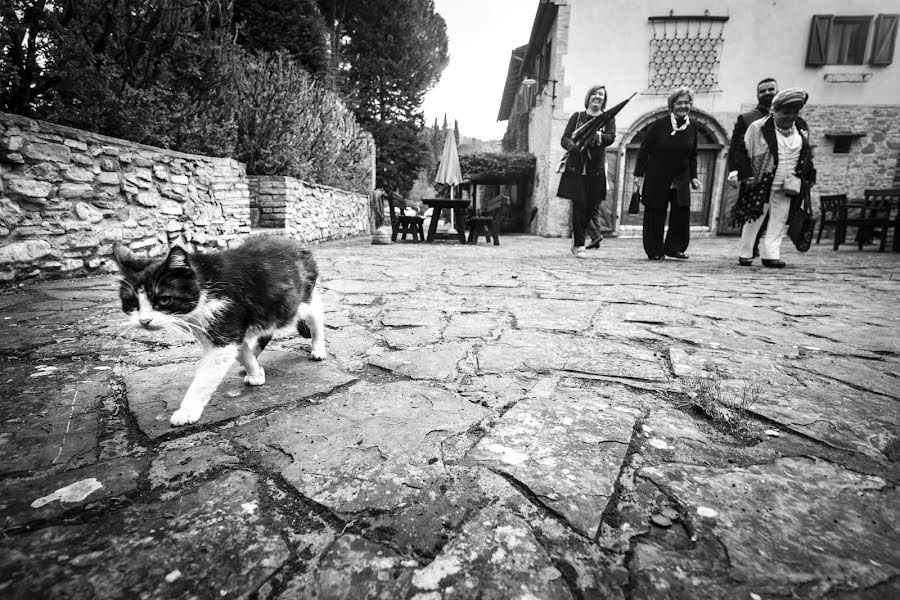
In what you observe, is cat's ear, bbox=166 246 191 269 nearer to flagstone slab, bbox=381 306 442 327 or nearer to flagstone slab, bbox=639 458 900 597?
flagstone slab, bbox=381 306 442 327

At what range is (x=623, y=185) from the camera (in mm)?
12594

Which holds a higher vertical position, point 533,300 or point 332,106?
point 332,106

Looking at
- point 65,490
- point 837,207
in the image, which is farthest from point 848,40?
point 65,490

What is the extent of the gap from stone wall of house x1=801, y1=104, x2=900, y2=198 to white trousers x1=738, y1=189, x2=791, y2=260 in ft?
30.7

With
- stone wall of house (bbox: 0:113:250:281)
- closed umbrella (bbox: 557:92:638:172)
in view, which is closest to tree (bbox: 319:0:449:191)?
closed umbrella (bbox: 557:92:638:172)

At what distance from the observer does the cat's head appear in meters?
1.44

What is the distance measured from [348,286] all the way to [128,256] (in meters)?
2.49

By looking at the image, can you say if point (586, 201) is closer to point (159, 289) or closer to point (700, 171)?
point (159, 289)

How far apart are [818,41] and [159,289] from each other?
16.2 m

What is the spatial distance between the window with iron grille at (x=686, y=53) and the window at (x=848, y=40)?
2482 millimetres

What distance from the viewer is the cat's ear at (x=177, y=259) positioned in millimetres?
1419

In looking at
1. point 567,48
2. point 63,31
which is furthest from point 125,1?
point 567,48

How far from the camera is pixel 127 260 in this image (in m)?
1.52

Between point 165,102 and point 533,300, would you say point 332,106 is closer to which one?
point 165,102
